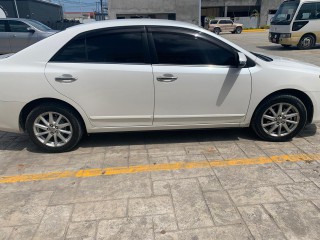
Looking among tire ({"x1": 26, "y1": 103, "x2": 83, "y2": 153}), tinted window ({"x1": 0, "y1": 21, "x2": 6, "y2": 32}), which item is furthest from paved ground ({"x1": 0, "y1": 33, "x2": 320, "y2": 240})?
tinted window ({"x1": 0, "y1": 21, "x2": 6, "y2": 32})

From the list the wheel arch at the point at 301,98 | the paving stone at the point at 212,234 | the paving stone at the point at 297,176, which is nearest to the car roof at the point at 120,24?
the wheel arch at the point at 301,98

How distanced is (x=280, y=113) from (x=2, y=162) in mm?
3693

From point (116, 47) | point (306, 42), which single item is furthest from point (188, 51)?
point (306, 42)

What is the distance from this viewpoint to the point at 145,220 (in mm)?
2479

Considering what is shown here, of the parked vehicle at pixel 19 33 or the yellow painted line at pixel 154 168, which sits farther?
the parked vehicle at pixel 19 33

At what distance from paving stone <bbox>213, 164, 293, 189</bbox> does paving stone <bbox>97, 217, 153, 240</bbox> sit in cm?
98

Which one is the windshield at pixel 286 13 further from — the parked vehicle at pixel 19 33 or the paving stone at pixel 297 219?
the paving stone at pixel 297 219

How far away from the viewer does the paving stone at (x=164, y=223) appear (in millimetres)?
2379

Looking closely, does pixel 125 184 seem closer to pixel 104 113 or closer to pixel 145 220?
pixel 145 220

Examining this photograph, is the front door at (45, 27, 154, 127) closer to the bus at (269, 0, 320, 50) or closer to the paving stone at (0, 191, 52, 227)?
the paving stone at (0, 191, 52, 227)

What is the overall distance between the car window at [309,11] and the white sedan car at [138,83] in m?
10.8

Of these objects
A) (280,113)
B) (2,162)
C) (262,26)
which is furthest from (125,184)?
(262,26)

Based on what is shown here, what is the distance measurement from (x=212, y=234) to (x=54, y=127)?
2.38 metres

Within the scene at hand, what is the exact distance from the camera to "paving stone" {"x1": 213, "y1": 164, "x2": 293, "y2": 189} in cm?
297
